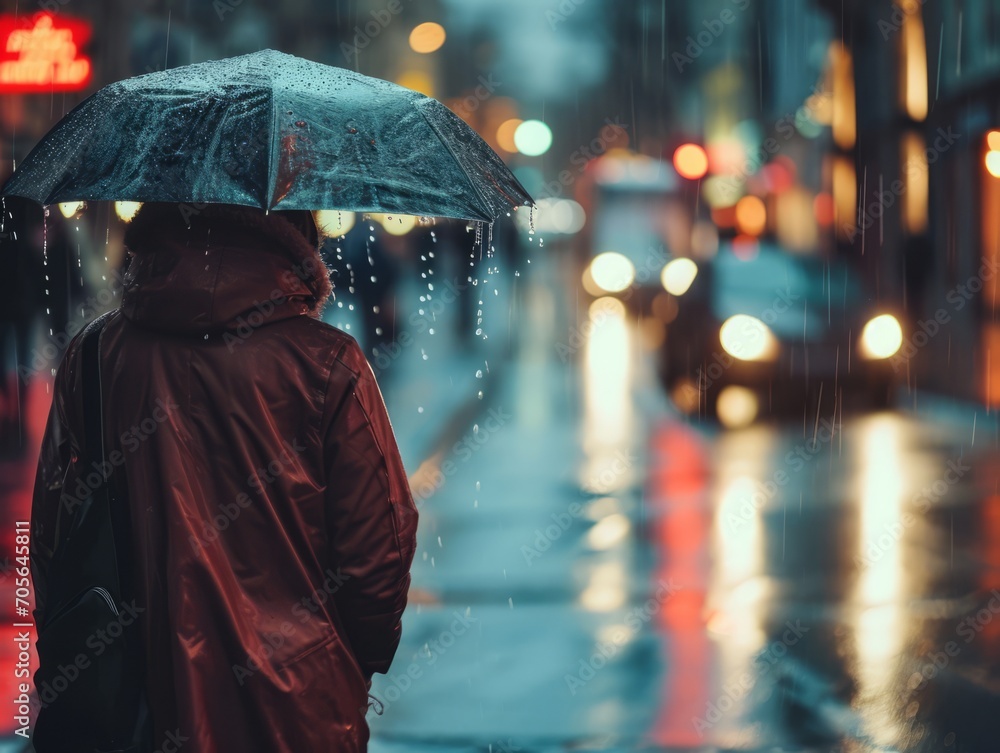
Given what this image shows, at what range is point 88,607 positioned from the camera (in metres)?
2.47

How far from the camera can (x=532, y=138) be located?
56.2m

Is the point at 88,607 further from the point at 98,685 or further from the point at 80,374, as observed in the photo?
the point at 80,374

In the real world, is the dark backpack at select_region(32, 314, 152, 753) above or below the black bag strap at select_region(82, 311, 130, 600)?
below

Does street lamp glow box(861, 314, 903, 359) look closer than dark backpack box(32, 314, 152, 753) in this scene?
No

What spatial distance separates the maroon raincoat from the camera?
2516mm

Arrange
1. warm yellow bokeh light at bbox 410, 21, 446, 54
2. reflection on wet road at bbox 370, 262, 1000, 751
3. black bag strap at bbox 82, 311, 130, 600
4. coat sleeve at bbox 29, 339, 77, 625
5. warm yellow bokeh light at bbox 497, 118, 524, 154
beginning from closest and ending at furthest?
1. black bag strap at bbox 82, 311, 130, 600
2. coat sleeve at bbox 29, 339, 77, 625
3. reflection on wet road at bbox 370, 262, 1000, 751
4. warm yellow bokeh light at bbox 410, 21, 446, 54
5. warm yellow bokeh light at bbox 497, 118, 524, 154

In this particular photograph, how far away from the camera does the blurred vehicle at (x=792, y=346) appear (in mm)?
13000

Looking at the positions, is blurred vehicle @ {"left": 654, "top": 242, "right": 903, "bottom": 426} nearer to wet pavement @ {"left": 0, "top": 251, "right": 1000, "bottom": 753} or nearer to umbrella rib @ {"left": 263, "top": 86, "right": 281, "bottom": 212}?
wet pavement @ {"left": 0, "top": 251, "right": 1000, "bottom": 753}

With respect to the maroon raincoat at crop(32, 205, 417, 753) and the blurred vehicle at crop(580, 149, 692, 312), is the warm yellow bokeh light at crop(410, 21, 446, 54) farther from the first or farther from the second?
the maroon raincoat at crop(32, 205, 417, 753)

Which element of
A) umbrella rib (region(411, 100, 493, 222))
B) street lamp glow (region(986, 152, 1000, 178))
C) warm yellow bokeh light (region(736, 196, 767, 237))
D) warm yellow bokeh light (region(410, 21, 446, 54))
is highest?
warm yellow bokeh light (region(410, 21, 446, 54))

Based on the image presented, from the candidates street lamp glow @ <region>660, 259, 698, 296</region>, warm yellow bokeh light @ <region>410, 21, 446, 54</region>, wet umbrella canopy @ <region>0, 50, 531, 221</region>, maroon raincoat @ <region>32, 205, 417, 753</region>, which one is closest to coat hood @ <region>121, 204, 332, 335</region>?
maroon raincoat @ <region>32, 205, 417, 753</region>

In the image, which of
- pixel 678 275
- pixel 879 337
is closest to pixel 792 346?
pixel 879 337

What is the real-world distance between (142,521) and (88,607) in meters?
0.20

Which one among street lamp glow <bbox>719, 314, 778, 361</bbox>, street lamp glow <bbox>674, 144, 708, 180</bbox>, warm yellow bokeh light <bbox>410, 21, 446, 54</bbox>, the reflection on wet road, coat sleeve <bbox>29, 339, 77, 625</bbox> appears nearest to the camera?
Result: coat sleeve <bbox>29, 339, 77, 625</bbox>
